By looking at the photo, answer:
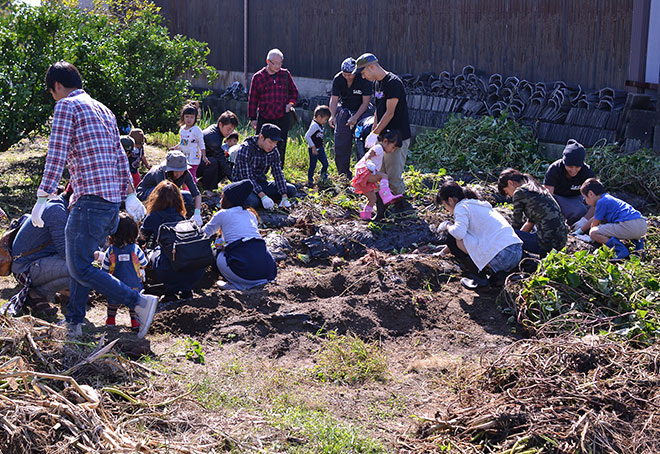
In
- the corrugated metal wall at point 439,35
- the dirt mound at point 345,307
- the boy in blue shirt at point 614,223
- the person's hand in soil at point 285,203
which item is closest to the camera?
the dirt mound at point 345,307

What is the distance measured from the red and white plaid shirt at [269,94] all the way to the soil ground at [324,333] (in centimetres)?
222

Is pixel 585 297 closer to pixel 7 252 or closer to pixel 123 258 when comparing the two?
pixel 123 258

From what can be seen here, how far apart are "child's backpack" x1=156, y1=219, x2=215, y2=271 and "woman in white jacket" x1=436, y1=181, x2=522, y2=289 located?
2244 millimetres

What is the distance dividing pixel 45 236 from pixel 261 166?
11.5 ft

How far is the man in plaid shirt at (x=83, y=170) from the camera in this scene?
541 centimetres

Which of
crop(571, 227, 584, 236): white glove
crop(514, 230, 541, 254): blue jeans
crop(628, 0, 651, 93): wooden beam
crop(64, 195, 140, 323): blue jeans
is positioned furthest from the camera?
crop(628, 0, 651, 93): wooden beam

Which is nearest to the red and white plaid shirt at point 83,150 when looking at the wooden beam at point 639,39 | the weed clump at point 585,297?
the weed clump at point 585,297

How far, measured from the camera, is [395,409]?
199 inches

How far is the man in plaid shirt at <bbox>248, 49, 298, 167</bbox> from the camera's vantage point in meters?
10.4

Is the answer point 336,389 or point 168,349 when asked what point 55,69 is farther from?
point 336,389

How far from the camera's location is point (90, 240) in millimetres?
5562

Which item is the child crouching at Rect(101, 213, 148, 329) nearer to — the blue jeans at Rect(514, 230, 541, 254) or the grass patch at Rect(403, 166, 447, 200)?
the blue jeans at Rect(514, 230, 541, 254)

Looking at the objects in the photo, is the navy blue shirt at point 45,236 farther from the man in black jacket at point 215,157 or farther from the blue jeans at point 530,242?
the blue jeans at point 530,242

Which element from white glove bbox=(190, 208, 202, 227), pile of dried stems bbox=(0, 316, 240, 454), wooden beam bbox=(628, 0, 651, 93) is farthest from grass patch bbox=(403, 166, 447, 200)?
pile of dried stems bbox=(0, 316, 240, 454)
